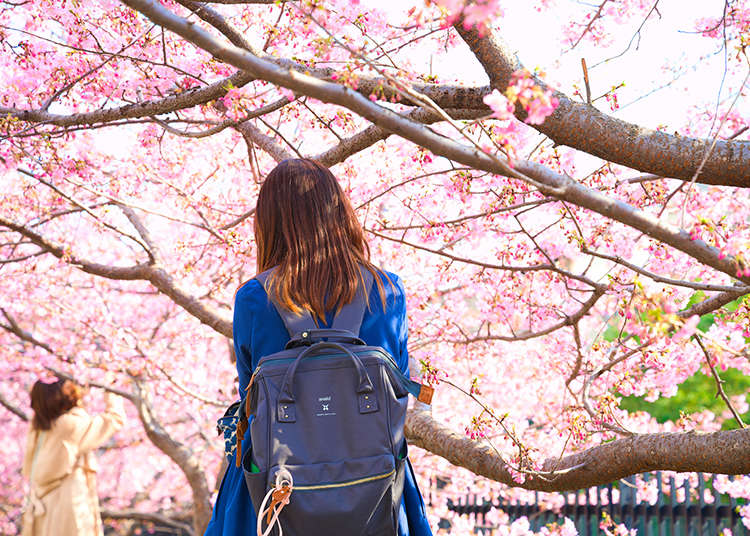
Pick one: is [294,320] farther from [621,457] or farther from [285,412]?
[621,457]

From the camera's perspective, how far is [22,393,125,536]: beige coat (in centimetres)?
505

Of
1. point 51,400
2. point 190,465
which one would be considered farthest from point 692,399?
point 51,400

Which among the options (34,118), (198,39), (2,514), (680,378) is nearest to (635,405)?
(680,378)

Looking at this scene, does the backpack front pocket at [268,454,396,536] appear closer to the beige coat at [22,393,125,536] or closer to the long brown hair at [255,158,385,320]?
the long brown hair at [255,158,385,320]

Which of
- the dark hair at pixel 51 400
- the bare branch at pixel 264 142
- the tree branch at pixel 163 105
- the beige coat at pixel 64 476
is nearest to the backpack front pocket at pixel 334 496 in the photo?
the tree branch at pixel 163 105

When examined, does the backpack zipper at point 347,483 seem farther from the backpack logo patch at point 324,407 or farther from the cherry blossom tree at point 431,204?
the cherry blossom tree at point 431,204

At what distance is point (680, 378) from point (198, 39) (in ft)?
14.5

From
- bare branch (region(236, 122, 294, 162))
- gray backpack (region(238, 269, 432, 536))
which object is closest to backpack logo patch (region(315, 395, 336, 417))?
gray backpack (region(238, 269, 432, 536))

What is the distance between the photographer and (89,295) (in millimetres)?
8367

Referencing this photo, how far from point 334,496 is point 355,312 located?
1.52ft

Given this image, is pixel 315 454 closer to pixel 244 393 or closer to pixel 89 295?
pixel 244 393

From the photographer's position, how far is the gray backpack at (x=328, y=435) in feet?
5.35

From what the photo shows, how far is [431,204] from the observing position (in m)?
4.62

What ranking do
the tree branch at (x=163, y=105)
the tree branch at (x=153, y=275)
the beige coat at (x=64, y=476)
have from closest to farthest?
the tree branch at (x=163, y=105) < the tree branch at (x=153, y=275) < the beige coat at (x=64, y=476)
